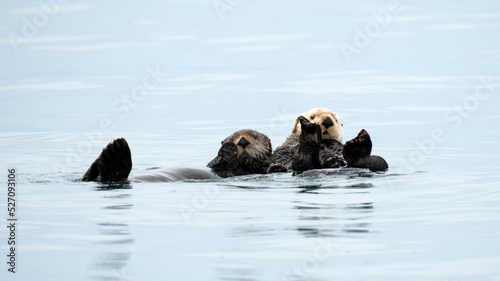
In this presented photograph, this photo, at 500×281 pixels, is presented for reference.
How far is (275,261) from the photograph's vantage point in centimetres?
478

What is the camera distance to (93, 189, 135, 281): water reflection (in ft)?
15.0

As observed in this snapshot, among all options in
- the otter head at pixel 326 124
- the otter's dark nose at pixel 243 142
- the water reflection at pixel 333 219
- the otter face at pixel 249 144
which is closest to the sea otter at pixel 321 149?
the otter head at pixel 326 124

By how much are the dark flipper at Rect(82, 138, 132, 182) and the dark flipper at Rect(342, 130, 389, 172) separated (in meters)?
2.13

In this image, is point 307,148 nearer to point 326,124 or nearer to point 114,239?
point 326,124

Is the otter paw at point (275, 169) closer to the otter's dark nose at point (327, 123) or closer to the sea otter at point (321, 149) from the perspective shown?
the sea otter at point (321, 149)

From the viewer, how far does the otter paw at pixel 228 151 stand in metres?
8.28

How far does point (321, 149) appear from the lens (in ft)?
28.7

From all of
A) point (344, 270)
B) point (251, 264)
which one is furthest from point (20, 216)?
point (344, 270)

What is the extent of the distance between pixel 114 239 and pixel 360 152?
3.33m

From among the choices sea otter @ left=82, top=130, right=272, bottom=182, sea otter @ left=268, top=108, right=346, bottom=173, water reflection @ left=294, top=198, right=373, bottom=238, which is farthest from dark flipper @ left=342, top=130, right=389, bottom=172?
water reflection @ left=294, top=198, right=373, bottom=238

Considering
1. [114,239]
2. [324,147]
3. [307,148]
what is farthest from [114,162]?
[324,147]

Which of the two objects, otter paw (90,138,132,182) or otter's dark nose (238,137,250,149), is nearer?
otter paw (90,138,132,182)

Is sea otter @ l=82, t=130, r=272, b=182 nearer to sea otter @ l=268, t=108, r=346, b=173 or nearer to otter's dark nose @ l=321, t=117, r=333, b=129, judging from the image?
sea otter @ l=268, t=108, r=346, b=173

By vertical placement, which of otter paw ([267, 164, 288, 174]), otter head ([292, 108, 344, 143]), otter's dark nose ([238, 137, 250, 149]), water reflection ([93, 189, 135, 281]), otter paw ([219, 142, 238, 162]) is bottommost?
water reflection ([93, 189, 135, 281])
